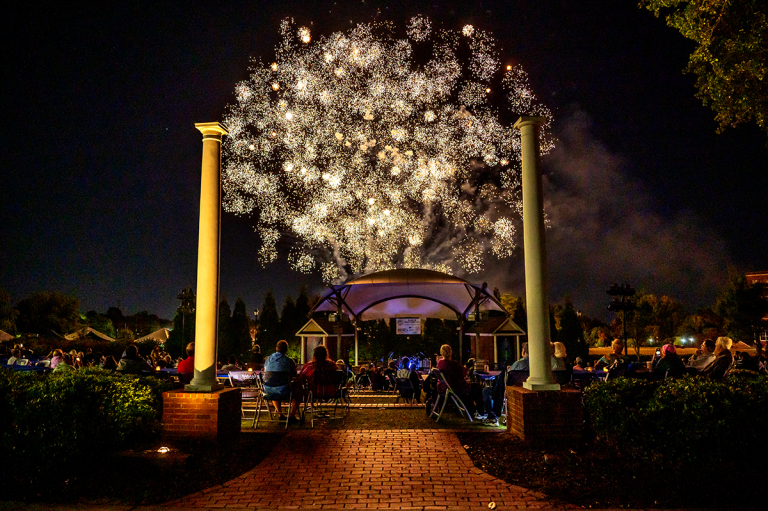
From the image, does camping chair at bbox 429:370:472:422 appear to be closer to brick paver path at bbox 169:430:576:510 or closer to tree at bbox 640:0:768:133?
brick paver path at bbox 169:430:576:510

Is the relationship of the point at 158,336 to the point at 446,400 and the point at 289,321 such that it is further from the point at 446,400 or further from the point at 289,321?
the point at 446,400

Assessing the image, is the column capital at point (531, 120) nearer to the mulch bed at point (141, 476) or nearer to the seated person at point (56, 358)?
the mulch bed at point (141, 476)

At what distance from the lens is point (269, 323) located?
1182 inches

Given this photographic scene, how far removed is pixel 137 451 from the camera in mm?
5836

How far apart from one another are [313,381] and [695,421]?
18.9ft

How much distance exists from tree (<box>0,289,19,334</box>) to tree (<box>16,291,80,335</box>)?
17.6 feet

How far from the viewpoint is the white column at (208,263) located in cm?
688

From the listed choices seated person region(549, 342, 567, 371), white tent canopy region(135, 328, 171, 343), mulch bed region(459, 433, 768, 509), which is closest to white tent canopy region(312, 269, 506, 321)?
seated person region(549, 342, 567, 371)

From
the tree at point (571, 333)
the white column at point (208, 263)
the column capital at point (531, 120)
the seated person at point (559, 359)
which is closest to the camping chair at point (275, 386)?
the white column at point (208, 263)

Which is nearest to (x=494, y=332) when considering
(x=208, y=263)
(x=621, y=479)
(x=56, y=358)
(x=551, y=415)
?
(x=551, y=415)

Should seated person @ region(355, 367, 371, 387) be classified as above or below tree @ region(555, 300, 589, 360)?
below

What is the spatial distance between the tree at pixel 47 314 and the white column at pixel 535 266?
5169cm

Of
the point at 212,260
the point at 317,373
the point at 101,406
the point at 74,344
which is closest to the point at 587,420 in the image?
the point at 317,373

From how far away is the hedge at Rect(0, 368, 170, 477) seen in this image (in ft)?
16.7
